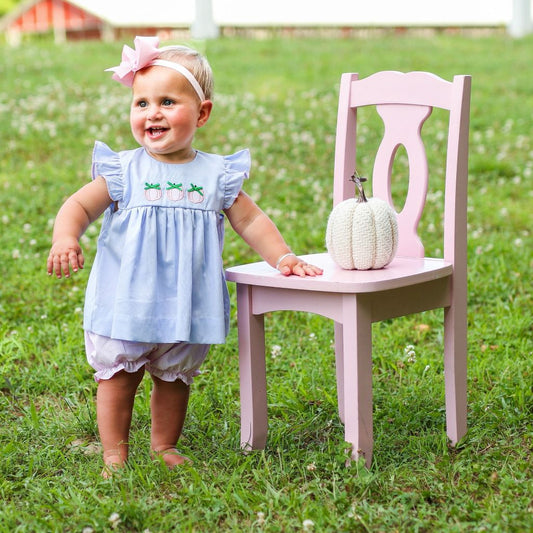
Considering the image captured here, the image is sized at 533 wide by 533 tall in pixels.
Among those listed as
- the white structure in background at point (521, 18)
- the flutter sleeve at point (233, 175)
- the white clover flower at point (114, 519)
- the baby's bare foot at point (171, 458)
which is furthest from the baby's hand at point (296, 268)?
the white structure in background at point (521, 18)

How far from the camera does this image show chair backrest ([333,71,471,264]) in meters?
3.38

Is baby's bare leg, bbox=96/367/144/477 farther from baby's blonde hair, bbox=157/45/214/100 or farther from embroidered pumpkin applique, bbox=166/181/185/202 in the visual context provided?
baby's blonde hair, bbox=157/45/214/100

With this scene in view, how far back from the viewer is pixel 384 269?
3271 millimetres

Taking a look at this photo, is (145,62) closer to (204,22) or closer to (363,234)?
(363,234)

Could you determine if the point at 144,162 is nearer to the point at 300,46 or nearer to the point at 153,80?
the point at 153,80

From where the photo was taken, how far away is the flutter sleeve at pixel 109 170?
10.4 ft

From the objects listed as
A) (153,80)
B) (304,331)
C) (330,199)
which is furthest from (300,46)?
(153,80)

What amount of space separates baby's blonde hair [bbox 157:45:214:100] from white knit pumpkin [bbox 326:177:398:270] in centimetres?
64

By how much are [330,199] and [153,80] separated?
3.98 meters

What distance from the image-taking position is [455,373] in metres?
3.49

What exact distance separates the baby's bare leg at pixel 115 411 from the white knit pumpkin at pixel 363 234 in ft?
2.70

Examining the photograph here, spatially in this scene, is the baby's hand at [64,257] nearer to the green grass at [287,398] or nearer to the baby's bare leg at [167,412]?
the baby's bare leg at [167,412]

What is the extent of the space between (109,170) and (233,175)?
16.6 inches

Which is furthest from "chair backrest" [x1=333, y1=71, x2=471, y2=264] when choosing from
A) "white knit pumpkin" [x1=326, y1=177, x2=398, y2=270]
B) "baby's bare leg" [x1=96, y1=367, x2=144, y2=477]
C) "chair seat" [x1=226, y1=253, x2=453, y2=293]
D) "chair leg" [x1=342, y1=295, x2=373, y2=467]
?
"baby's bare leg" [x1=96, y1=367, x2=144, y2=477]
